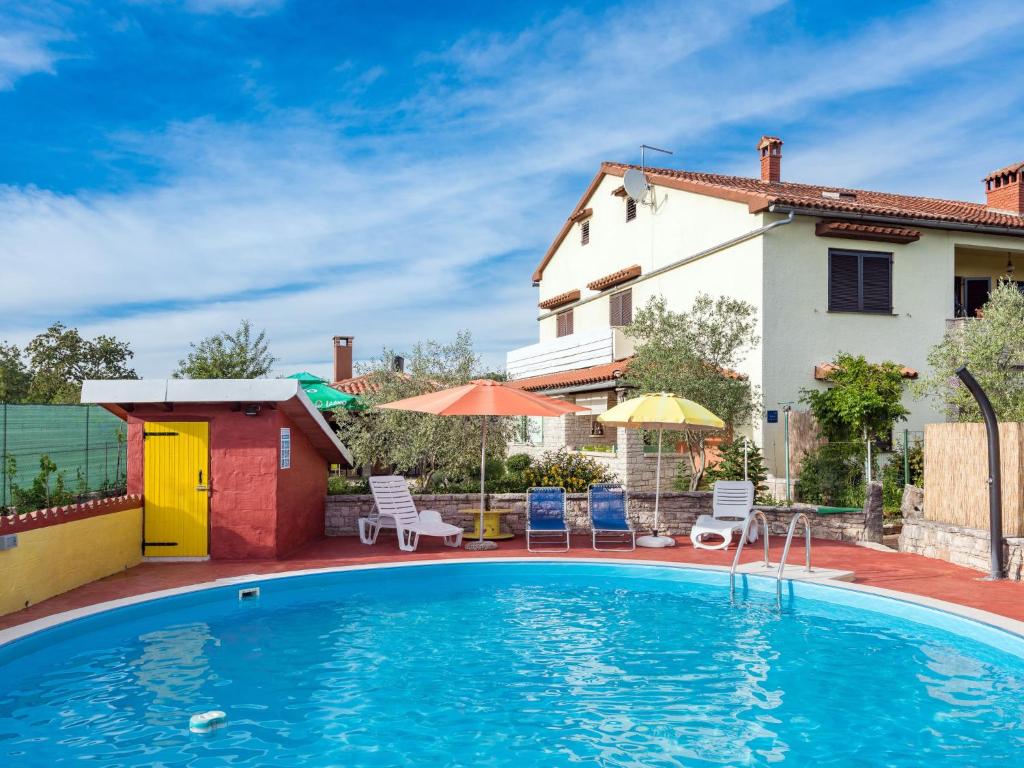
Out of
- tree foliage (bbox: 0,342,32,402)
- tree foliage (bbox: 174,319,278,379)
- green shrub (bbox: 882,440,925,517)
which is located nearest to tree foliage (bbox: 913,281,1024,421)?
green shrub (bbox: 882,440,925,517)

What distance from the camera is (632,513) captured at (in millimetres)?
14352

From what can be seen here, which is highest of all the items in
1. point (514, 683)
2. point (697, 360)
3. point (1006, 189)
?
point (1006, 189)

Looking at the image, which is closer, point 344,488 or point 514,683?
point 514,683

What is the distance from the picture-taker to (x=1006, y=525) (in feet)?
35.1

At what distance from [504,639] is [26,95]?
14.8m

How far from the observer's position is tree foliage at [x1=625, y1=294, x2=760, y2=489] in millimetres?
15875

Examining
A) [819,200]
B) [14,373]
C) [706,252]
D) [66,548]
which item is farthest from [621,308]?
[14,373]

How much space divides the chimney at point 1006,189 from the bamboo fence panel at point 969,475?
17.0 metres

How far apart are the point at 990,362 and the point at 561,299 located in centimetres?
1665

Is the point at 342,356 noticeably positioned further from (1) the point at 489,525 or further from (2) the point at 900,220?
(2) the point at 900,220

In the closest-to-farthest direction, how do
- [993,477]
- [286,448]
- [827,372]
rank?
[993,477], [286,448], [827,372]

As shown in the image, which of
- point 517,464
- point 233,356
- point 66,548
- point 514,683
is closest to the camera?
point 514,683

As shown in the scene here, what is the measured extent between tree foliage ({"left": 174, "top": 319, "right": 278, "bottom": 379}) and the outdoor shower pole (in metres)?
25.7

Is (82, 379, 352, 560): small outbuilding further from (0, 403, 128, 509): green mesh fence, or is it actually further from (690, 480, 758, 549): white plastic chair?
(690, 480, 758, 549): white plastic chair
